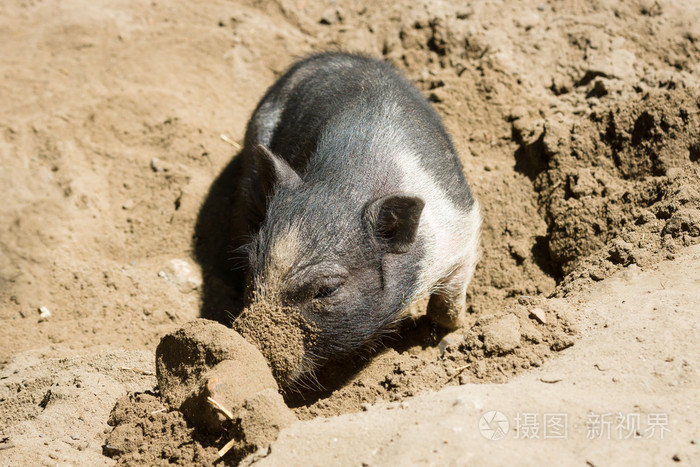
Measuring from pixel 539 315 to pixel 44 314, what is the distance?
443cm

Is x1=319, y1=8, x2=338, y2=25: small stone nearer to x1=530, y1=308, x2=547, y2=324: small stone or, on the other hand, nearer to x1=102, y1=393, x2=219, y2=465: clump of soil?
x1=530, y1=308, x2=547, y2=324: small stone

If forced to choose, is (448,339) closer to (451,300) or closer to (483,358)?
(451,300)

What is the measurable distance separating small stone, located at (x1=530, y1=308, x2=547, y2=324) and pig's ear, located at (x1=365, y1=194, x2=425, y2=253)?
0.99 metres

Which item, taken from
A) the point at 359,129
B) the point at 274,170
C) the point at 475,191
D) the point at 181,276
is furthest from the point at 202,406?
the point at 475,191

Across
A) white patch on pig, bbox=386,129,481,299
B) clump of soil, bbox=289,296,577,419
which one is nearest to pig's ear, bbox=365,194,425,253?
white patch on pig, bbox=386,129,481,299

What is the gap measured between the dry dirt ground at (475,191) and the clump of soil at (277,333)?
1.11 ft

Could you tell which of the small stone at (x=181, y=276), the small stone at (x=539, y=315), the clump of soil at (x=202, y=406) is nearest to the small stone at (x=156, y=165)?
the small stone at (x=181, y=276)

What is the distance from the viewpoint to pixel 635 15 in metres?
7.71

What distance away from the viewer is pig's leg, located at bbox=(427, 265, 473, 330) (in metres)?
5.76

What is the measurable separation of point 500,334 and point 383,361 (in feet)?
4.18

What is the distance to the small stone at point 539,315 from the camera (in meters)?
4.39

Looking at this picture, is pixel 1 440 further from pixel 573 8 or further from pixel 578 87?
pixel 573 8

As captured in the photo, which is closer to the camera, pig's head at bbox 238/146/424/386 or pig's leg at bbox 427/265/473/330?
pig's head at bbox 238/146/424/386

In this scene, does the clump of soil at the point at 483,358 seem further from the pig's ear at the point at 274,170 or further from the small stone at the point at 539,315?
the pig's ear at the point at 274,170
